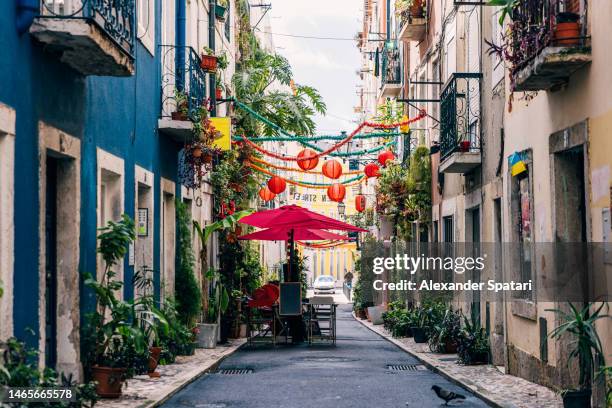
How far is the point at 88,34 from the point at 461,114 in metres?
10.9

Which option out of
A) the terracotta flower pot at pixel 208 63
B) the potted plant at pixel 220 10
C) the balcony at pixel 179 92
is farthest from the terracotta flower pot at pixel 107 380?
the potted plant at pixel 220 10

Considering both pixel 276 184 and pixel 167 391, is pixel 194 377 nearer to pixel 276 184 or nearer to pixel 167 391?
pixel 167 391

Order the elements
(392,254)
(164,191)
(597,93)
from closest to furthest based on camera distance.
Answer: (597,93)
(164,191)
(392,254)

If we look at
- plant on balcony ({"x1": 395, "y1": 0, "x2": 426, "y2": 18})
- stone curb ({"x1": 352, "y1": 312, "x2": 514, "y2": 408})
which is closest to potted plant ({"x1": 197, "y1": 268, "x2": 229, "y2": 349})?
stone curb ({"x1": 352, "y1": 312, "x2": 514, "y2": 408})

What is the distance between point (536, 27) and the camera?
11648 mm

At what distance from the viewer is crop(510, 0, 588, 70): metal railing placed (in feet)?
35.8

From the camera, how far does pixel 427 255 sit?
26.4 meters

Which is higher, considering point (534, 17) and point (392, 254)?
point (534, 17)

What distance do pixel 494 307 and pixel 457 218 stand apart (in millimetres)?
3631

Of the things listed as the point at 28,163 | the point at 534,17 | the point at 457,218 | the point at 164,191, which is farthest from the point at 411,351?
the point at 28,163

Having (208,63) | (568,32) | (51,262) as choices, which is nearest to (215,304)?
(208,63)

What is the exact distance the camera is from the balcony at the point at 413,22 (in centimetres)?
2561

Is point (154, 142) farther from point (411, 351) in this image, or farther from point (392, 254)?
point (392, 254)

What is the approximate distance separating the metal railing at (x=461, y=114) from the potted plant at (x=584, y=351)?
8.04m
